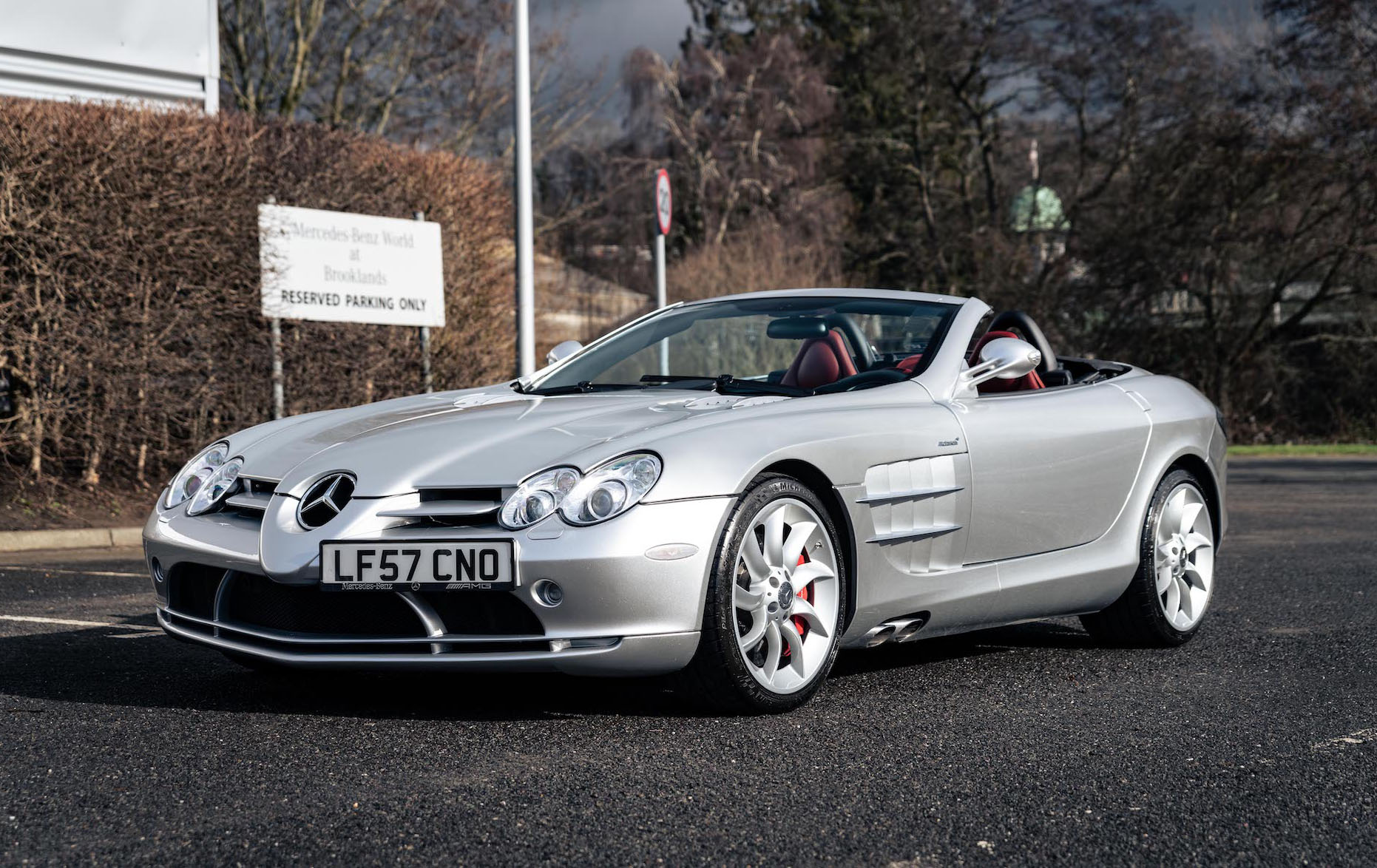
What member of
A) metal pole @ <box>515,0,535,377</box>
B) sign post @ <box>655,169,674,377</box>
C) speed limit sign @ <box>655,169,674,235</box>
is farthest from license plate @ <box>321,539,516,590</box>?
speed limit sign @ <box>655,169,674,235</box>

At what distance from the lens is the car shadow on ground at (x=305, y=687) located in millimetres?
4398

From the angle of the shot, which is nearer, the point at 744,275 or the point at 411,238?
the point at 411,238

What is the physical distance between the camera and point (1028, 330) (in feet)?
20.1

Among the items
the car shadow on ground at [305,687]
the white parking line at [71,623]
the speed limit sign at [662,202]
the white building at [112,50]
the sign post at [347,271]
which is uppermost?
the white building at [112,50]

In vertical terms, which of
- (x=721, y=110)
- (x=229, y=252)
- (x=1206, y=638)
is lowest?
(x=1206, y=638)

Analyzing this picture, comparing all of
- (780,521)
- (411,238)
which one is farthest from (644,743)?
(411,238)

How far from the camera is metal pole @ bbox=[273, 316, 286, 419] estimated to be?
38.2 ft

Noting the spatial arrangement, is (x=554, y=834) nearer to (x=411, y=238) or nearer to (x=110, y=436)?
(x=110, y=436)

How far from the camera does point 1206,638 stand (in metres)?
6.00

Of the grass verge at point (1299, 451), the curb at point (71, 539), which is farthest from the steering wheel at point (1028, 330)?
the grass verge at point (1299, 451)

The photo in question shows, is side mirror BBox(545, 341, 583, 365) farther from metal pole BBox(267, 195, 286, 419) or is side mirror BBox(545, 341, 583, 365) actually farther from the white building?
the white building

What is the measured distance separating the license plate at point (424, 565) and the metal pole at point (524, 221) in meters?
9.04

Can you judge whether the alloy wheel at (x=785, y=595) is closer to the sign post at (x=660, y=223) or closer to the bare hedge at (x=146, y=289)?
the bare hedge at (x=146, y=289)

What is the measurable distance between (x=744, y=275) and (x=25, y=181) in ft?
61.4
